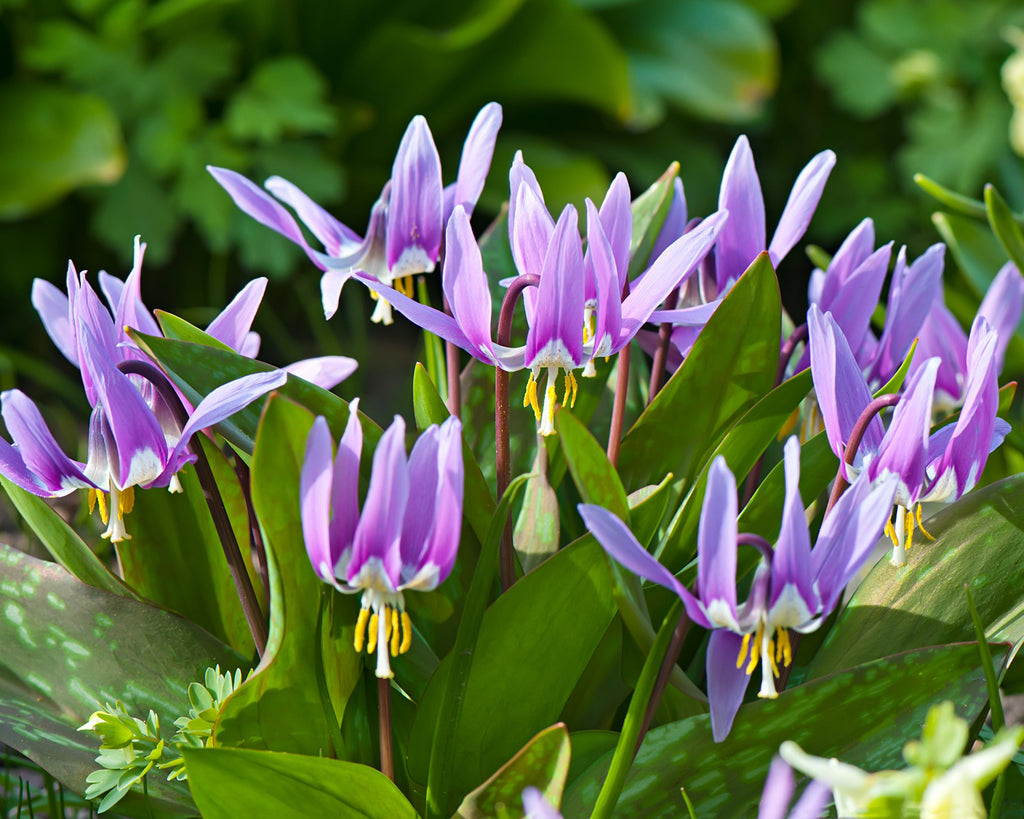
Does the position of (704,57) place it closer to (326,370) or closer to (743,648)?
(326,370)

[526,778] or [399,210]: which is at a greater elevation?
[399,210]

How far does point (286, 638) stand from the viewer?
35.4 inches

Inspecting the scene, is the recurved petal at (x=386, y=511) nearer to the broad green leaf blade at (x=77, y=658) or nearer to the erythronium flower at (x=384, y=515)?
the erythronium flower at (x=384, y=515)

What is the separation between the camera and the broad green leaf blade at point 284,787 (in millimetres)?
844

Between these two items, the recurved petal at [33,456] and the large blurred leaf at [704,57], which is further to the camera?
the large blurred leaf at [704,57]

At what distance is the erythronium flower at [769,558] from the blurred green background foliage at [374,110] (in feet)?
6.34

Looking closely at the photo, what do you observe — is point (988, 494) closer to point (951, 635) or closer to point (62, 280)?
point (951, 635)

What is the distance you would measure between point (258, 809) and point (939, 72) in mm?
3702

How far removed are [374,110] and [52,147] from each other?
1.08 metres

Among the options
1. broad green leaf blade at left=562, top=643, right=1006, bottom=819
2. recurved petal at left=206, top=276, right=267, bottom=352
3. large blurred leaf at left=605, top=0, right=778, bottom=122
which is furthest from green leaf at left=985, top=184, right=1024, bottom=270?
large blurred leaf at left=605, top=0, right=778, bottom=122

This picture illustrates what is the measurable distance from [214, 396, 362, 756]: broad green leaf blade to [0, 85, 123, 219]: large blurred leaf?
229 cm

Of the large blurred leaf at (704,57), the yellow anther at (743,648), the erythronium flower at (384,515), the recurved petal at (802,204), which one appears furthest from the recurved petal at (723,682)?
the large blurred leaf at (704,57)

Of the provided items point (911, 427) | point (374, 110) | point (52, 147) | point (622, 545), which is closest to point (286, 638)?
point (622, 545)

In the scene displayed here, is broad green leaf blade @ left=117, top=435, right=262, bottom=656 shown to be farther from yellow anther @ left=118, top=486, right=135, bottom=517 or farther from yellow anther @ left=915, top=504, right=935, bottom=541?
yellow anther @ left=915, top=504, right=935, bottom=541
